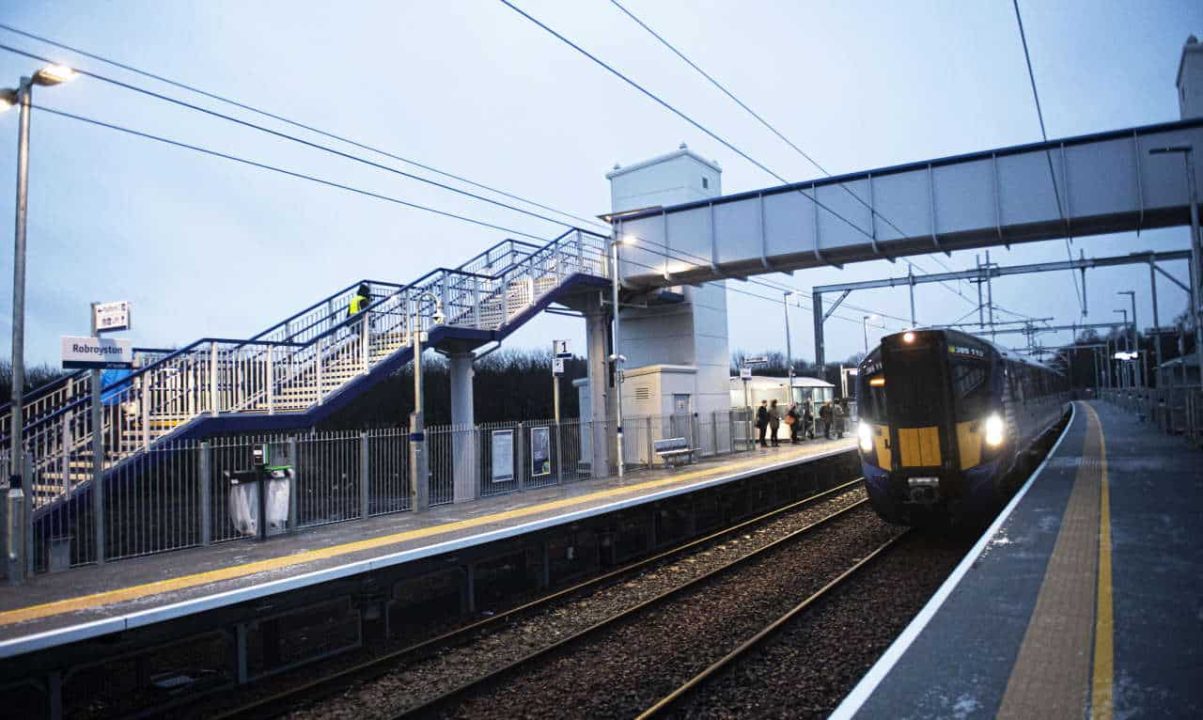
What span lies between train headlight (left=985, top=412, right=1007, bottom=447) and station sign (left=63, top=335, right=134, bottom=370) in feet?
41.9

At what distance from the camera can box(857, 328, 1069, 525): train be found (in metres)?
11.8

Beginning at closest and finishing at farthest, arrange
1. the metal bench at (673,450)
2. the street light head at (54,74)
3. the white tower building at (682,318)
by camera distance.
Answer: the street light head at (54,74) < the metal bench at (673,450) < the white tower building at (682,318)

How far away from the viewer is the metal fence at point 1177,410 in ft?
74.0

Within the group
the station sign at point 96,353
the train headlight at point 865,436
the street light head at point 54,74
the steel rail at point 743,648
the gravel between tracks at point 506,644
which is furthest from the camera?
the train headlight at point 865,436

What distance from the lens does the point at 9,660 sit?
6.12 metres

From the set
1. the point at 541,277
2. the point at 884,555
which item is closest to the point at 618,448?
the point at 541,277

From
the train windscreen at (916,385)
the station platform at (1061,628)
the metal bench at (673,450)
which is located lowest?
the station platform at (1061,628)

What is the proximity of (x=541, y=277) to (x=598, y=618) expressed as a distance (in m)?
12.2

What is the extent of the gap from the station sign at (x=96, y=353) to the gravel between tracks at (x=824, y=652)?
847cm

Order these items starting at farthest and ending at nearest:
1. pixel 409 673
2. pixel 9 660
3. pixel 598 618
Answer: pixel 598 618
pixel 409 673
pixel 9 660

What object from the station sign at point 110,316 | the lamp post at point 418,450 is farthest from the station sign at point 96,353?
the lamp post at point 418,450

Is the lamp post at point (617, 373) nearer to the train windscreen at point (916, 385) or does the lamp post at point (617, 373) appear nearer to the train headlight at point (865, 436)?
the train headlight at point (865, 436)

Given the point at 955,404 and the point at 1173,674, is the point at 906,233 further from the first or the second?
the point at 1173,674

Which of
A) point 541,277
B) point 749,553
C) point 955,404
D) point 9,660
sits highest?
point 541,277
